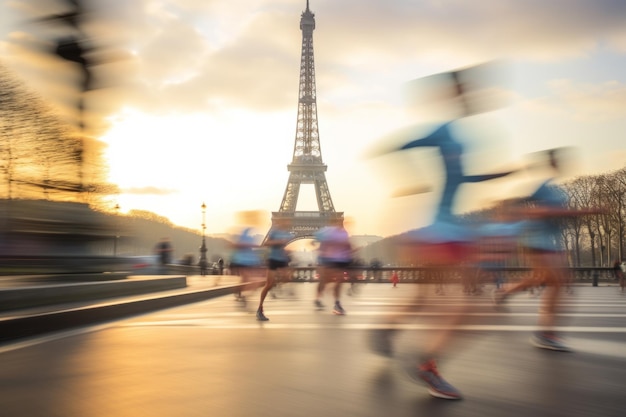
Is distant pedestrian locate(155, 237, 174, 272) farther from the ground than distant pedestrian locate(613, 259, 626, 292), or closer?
farther from the ground

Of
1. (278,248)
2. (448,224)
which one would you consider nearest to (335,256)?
(278,248)

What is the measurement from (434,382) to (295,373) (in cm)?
112

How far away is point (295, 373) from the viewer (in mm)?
4035

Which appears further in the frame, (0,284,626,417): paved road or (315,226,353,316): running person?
(315,226,353,316): running person

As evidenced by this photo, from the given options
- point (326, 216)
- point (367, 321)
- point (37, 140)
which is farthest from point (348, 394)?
point (326, 216)

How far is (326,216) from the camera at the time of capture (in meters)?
65.6

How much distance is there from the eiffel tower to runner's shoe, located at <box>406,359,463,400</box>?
187 feet

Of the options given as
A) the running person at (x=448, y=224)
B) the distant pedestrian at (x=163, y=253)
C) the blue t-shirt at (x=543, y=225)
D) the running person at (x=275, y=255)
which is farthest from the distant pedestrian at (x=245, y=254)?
the distant pedestrian at (x=163, y=253)

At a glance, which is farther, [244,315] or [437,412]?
[244,315]

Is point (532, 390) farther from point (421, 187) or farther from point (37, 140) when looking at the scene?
point (37, 140)

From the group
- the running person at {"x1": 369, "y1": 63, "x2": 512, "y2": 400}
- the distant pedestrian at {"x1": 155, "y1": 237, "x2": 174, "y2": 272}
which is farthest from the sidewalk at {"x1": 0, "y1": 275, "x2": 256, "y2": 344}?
the distant pedestrian at {"x1": 155, "y1": 237, "x2": 174, "y2": 272}

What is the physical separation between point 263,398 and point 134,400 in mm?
768

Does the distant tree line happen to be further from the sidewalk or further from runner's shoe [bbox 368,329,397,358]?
runner's shoe [bbox 368,329,397,358]

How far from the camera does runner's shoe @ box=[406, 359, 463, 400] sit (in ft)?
10.7
